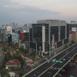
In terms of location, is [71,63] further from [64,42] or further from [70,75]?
[64,42]

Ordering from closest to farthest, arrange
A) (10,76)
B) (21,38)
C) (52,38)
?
(10,76) < (52,38) < (21,38)

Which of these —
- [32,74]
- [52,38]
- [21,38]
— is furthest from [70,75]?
[21,38]

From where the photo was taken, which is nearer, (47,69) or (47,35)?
(47,69)

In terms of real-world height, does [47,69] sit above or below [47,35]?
below

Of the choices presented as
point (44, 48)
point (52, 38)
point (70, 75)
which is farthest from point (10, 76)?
point (52, 38)

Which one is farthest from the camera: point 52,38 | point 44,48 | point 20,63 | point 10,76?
point 52,38

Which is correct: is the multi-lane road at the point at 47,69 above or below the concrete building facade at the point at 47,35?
below

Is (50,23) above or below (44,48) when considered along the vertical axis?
above

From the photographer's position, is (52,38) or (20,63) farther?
(52,38)

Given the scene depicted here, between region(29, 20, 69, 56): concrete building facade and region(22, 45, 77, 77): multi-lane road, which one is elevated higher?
region(29, 20, 69, 56): concrete building facade

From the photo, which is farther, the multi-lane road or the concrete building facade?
Answer: the concrete building facade

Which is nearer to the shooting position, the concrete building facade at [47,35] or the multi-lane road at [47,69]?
the multi-lane road at [47,69]
